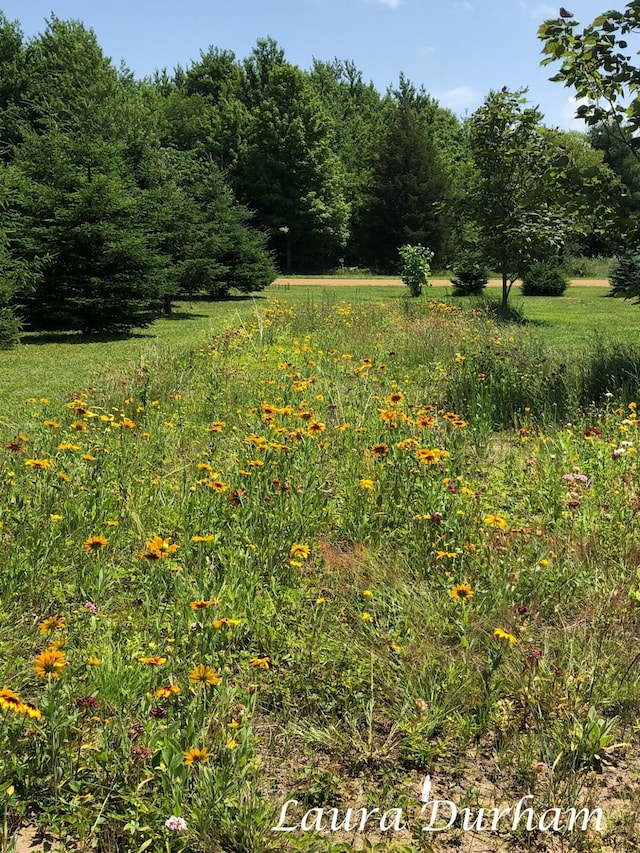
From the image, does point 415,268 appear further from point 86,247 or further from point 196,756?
point 196,756

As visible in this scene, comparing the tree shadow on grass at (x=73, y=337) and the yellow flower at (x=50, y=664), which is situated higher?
the tree shadow on grass at (x=73, y=337)

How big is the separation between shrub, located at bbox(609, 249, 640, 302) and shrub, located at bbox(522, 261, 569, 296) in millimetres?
1710

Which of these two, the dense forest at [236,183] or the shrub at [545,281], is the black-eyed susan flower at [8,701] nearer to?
the dense forest at [236,183]

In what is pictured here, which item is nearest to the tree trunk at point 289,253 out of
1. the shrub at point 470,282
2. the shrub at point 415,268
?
the shrub at point 470,282

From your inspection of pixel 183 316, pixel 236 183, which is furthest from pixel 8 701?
pixel 236 183

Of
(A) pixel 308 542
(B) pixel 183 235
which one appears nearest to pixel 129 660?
(A) pixel 308 542

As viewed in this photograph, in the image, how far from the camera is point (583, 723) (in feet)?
6.66

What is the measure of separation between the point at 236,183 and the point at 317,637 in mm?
41366

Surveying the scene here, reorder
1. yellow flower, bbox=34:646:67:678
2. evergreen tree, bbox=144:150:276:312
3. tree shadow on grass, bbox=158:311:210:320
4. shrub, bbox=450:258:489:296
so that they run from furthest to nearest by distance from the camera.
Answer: shrub, bbox=450:258:489:296
tree shadow on grass, bbox=158:311:210:320
evergreen tree, bbox=144:150:276:312
yellow flower, bbox=34:646:67:678

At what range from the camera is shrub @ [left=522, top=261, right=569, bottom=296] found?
21977 millimetres

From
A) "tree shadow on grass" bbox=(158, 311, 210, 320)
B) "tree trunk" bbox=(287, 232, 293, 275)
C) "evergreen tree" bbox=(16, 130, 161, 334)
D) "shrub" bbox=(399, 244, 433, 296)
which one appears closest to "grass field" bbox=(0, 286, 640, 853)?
"evergreen tree" bbox=(16, 130, 161, 334)

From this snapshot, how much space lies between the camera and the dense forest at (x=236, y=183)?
11.7 metres
